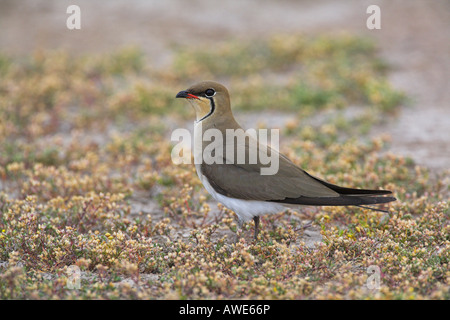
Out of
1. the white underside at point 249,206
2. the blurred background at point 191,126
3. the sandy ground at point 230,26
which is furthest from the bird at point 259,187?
the sandy ground at point 230,26

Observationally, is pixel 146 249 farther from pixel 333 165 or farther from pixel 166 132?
pixel 166 132

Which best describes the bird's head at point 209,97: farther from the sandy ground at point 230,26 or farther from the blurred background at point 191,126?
the sandy ground at point 230,26

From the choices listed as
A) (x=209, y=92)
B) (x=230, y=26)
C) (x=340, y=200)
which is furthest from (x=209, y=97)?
(x=230, y=26)

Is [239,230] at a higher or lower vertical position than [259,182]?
lower

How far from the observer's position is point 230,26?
15555mm

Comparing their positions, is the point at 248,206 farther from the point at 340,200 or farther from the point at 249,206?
the point at 340,200

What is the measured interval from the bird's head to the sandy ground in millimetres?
5818

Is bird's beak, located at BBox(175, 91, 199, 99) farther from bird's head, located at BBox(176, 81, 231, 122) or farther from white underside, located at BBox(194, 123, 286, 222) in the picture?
white underside, located at BBox(194, 123, 286, 222)

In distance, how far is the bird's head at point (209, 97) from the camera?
20.3 ft

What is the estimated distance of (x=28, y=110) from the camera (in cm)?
1010

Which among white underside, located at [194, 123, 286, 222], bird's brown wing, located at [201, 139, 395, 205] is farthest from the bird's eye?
white underside, located at [194, 123, 286, 222]

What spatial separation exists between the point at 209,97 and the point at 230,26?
988 centimetres

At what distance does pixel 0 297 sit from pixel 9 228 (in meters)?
1.17
